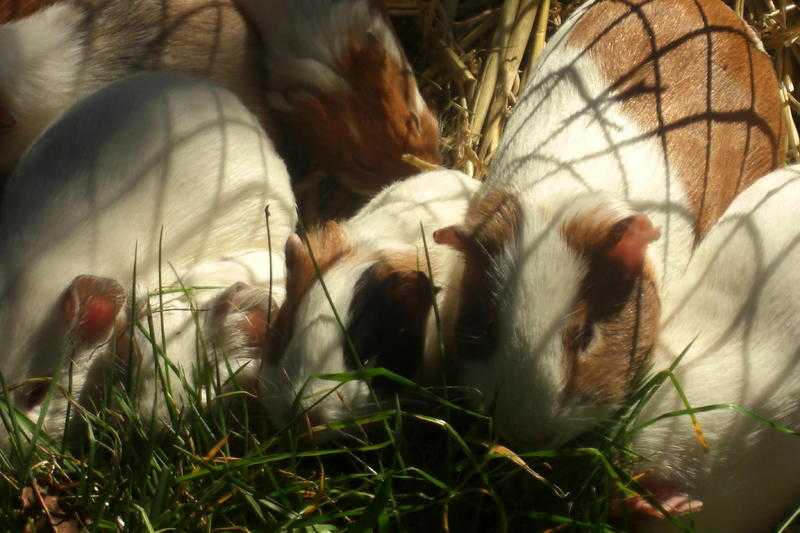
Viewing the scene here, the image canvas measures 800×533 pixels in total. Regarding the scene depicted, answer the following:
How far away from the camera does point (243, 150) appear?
357 centimetres

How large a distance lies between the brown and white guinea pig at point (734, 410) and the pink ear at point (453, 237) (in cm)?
68

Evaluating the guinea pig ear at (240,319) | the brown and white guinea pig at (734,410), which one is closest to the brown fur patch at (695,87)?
the brown and white guinea pig at (734,410)

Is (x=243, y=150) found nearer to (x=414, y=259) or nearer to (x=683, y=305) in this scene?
(x=414, y=259)

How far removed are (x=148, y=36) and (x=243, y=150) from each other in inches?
35.6

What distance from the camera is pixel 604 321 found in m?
2.72

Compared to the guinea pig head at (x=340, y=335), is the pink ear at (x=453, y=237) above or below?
above

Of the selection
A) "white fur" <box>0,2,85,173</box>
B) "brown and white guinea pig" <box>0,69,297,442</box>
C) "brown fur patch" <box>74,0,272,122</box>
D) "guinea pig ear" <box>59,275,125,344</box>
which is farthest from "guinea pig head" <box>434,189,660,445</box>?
"white fur" <box>0,2,85,173</box>

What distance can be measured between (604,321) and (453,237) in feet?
1.76

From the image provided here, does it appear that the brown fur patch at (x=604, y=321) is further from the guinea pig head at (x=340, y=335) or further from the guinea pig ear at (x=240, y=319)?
the guinea pig ear at (x=240, y=319)

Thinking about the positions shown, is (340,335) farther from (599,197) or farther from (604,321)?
(599,197)

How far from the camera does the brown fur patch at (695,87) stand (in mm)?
3385

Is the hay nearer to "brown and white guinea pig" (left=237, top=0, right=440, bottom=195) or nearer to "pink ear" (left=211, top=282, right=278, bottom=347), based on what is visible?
"brown and white guinea pig" (left=237, top=0, right=440, bottom=195)

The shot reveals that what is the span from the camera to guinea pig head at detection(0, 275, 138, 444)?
304 cm

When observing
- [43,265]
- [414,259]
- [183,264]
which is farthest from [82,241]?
[414,259]
